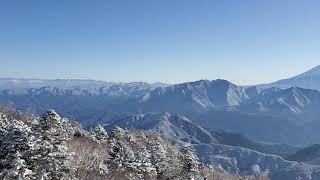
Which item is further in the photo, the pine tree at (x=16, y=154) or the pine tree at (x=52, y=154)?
the pine tree at (x=52, y=154)

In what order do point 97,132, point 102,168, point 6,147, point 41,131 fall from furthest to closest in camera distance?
point 97,132
point 102,168
point 41,131
point 6,147

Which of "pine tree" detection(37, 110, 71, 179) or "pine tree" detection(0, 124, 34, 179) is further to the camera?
"pine tree" detection(37, 110, 71, 179)

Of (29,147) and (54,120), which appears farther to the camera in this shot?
(54,120)

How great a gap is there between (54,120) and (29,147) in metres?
6.95

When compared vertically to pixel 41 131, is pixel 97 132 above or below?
below

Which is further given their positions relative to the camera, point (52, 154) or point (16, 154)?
point (52, 154)

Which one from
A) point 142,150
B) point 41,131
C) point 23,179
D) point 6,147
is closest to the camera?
point 23,179

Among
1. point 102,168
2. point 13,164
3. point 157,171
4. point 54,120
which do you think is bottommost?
point 157,171

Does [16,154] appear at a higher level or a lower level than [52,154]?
higher

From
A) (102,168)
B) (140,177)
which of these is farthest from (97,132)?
(102,168)

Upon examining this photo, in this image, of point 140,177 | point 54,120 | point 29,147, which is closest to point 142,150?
point 140,177

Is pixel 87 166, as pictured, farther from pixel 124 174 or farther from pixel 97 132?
pixel 97 132

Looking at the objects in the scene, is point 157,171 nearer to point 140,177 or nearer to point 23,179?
point 140,177

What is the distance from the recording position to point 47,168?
4175 cm
